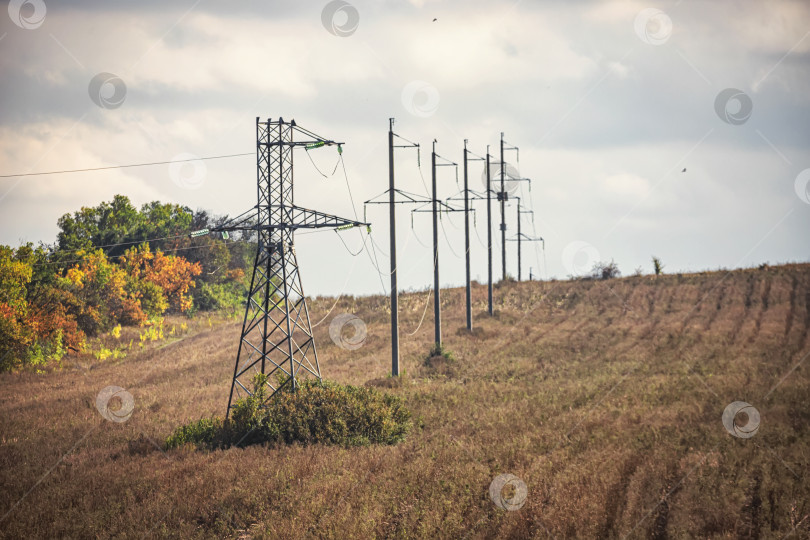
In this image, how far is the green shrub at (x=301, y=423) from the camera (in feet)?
60.1

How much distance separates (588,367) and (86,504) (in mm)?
23944

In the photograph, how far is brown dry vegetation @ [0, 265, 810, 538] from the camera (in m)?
11.9

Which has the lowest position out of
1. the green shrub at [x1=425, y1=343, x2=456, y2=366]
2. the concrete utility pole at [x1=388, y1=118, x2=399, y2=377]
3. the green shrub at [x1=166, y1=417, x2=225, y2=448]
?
the green shrub at [x1=166, y1=417, x2=225, y2=448]

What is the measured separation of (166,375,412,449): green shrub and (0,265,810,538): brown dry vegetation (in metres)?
0.76

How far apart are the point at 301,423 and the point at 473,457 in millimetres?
5508

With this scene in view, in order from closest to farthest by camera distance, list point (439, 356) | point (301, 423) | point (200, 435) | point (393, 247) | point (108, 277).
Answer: point (301, 423), point (200, 435), point (393, 247), point (439, 356), point (108, 277)

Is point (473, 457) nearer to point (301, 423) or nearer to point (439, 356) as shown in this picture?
point (301, 423)

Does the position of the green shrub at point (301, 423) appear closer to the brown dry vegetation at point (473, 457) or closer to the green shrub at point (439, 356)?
the brown dry vegetation at point (473, 457)

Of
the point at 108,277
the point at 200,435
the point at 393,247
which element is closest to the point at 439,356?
the point at 393,247

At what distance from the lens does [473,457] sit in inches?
621

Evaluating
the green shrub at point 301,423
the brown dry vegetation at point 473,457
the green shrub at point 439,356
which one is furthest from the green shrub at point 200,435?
the green shrub at point 439,356

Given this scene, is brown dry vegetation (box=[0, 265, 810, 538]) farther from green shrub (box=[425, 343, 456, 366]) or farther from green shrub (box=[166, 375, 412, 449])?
green shrub (box=[166, 375, 412, 449])

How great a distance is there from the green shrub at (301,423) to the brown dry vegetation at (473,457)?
0.76 metres

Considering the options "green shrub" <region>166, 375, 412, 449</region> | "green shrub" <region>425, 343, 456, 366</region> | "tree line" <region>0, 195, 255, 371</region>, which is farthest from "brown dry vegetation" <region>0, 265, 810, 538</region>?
"tree line" <region>0, 195, 255, 371</region>
